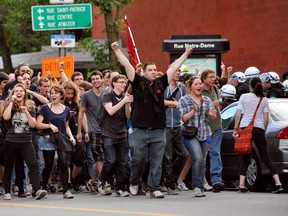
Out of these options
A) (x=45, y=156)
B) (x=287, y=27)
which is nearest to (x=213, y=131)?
(x=45, y=156)

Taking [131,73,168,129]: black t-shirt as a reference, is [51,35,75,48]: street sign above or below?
above

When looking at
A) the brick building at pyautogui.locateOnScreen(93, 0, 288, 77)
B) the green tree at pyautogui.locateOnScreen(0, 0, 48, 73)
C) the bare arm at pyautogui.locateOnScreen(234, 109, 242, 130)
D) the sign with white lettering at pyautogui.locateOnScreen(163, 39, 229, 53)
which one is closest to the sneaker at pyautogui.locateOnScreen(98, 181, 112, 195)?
the bare arm at pyautogui.locateOnScreen(234, 109, 242, 130)

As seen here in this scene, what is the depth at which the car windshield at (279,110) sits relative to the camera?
17.2m

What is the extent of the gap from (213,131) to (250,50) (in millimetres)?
14711

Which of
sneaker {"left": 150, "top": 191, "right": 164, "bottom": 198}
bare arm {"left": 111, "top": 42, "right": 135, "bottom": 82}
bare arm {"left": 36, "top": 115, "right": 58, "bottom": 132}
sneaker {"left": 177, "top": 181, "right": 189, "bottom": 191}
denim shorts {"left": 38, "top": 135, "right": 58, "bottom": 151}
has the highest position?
bare arm {"left": 111, "top": 42, "right": 135, "bottom": 82}

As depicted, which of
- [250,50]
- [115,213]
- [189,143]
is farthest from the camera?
[250,50]

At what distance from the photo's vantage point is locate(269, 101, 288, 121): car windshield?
17250 mm

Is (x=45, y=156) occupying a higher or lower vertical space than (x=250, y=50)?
lower

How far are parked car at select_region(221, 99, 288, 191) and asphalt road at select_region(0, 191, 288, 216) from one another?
496 millimetres

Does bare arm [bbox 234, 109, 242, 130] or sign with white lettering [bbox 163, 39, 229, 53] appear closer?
bare arm [bbox 234, 109, 242, 130]

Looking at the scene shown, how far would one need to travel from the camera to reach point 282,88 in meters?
20.0

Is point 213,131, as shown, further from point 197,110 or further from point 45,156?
point 45,156

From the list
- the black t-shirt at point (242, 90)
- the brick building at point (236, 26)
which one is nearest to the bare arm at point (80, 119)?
the black t-shirt at point (242, 90)

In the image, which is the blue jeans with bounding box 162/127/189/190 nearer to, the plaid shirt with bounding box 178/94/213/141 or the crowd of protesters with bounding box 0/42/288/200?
the crowd of protesters with bounding box 0/42/288/200
